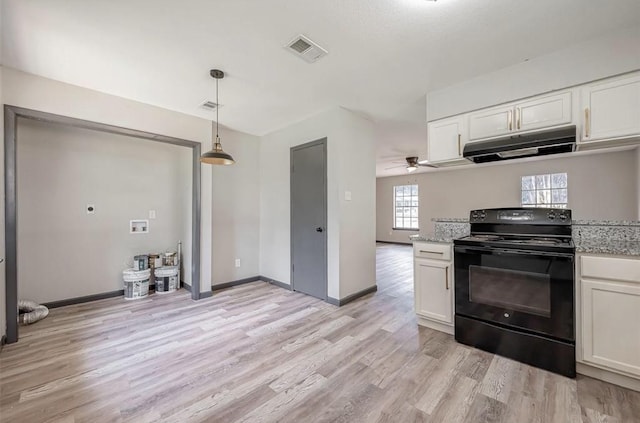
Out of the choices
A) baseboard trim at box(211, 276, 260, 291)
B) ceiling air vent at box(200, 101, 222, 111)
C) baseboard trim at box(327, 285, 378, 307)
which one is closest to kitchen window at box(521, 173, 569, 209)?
baseboard trim at box(327, 285, 378, 307)

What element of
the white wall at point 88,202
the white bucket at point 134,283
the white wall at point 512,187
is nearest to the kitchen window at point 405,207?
the white wall at point 512,187

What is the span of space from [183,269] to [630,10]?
219 inches

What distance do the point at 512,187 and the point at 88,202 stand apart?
9.09 meters

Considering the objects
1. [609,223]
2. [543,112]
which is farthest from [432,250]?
[543,112]

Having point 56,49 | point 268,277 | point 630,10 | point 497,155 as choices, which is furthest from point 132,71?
point 630,10

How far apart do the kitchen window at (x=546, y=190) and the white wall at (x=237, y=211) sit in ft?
22.5

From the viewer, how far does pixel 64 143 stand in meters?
3.39

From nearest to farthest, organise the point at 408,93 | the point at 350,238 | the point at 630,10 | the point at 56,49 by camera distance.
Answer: the point at 630,10
the point at 56,49
the point at 408,93
the point at 350,238

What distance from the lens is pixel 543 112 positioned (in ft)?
7.88

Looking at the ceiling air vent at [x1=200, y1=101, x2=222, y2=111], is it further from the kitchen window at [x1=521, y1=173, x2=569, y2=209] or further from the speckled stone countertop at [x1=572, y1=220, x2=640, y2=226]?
the kitchen window at [x1=521, y1=173, x2=569, y2=209]

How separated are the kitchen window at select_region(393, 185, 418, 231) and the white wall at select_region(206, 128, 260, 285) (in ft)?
21.3

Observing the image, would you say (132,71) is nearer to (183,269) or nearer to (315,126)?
(315,126)

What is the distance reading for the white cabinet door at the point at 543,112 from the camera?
90.4 inches

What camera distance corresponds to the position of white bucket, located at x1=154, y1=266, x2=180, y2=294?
395cm
